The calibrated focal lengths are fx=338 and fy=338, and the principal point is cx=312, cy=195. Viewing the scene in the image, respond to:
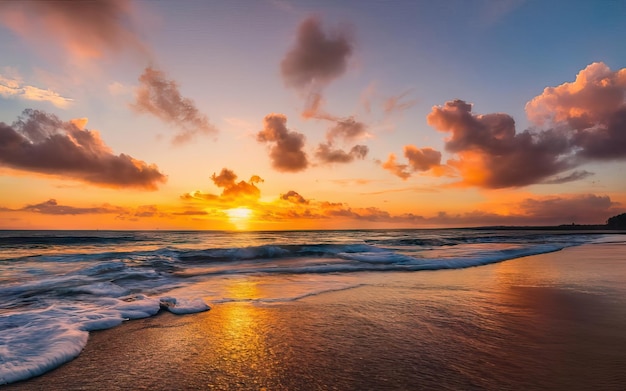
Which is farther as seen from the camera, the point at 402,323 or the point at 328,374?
the point at 402,323

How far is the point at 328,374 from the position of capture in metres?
3.81

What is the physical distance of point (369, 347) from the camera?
4699 millimetres

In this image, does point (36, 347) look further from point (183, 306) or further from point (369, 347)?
point (369, 347)

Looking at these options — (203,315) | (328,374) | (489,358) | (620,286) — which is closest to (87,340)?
(203,315)

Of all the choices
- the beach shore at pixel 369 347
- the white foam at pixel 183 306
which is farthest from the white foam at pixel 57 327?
the beach shore at pixel 369 347

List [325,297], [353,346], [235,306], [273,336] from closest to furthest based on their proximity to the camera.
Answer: [353,346] < [273,336] < [235,306] < [325,297]

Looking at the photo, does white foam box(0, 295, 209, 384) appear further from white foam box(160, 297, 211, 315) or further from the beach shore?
the beach shore

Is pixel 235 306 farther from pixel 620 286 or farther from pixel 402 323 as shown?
pixel 620 286

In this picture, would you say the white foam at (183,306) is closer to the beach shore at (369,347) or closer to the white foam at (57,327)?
the white foam at (57,327)

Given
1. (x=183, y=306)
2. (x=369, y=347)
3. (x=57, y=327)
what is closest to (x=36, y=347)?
(x=57, y=327)

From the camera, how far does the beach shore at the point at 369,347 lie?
3674 mm

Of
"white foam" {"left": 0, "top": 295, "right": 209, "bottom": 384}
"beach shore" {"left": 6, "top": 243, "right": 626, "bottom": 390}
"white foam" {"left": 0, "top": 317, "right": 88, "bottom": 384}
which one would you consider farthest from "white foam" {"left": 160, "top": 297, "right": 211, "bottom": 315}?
"white foam" {"left": 0, "top": 317, "right": 88, "bottom": 384}

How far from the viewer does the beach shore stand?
3.67 meters

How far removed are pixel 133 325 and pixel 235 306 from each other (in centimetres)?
209
